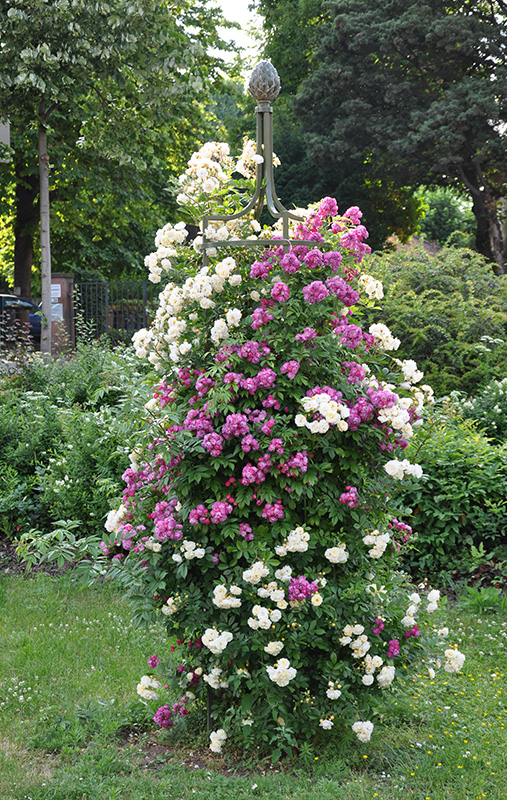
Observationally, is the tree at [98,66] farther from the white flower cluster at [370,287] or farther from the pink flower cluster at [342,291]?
the pink flower cluster at [342,291]

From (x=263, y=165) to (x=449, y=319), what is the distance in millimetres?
5816

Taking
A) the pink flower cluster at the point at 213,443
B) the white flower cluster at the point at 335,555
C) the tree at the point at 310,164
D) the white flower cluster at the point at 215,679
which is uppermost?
the tree at the point at 310,164

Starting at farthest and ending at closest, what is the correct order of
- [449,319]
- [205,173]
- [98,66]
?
[98,66], [449,319], [205,173]

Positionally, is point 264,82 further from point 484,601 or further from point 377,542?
point 484,601

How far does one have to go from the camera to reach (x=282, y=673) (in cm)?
278

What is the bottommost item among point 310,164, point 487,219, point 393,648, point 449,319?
point 393,648

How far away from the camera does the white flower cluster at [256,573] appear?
280 centimetres

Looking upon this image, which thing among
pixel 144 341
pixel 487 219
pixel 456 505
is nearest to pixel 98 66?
pixel 456 505

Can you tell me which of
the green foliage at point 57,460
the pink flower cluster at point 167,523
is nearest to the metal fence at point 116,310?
the green foliage at point 57,460

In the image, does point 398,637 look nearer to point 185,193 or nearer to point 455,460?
point 185,193

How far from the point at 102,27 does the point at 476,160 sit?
43.6 feet

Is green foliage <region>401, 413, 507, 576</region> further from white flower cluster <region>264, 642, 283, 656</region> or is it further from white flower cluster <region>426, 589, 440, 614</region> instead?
white flower cluster <region>264, 642, 283, 656</region>

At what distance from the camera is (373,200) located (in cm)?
2594

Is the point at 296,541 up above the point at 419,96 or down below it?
below
